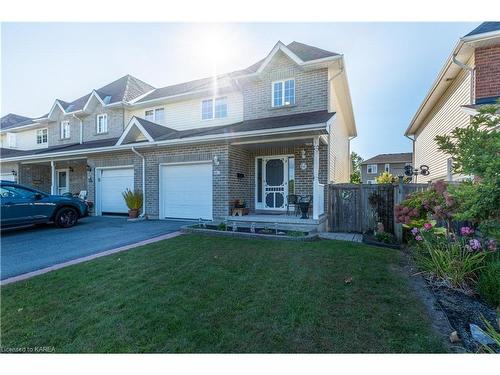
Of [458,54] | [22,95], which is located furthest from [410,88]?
[22,95]

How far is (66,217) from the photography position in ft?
30.5

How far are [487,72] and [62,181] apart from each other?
2099 centimetres

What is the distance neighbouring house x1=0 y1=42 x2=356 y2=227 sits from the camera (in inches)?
366

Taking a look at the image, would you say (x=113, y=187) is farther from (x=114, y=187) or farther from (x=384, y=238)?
(x=384, y=238)

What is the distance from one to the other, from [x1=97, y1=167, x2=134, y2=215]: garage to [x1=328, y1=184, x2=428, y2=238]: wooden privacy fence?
916 cm

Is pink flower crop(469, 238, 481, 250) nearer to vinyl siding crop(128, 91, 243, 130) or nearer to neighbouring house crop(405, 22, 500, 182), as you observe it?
neighbouring house crop(405, 22, 500, 182)

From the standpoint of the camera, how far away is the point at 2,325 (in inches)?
118

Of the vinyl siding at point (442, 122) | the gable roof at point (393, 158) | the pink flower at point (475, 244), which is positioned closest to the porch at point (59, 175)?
the pink flower at point (475, 244)

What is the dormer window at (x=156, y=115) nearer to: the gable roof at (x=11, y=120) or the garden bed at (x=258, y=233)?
the garden bed at (x=258, y=233)

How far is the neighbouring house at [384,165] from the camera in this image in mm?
43531

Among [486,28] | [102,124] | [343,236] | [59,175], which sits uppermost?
[486,28]

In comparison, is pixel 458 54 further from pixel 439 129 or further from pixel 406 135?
pixel 406 135

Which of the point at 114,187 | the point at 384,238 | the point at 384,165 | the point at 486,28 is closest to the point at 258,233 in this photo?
the point at 384,238

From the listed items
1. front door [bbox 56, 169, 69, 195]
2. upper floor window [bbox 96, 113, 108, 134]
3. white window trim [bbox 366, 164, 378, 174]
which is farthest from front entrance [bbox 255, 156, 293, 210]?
white window trim [bbox 366, 164, 378, 174]
